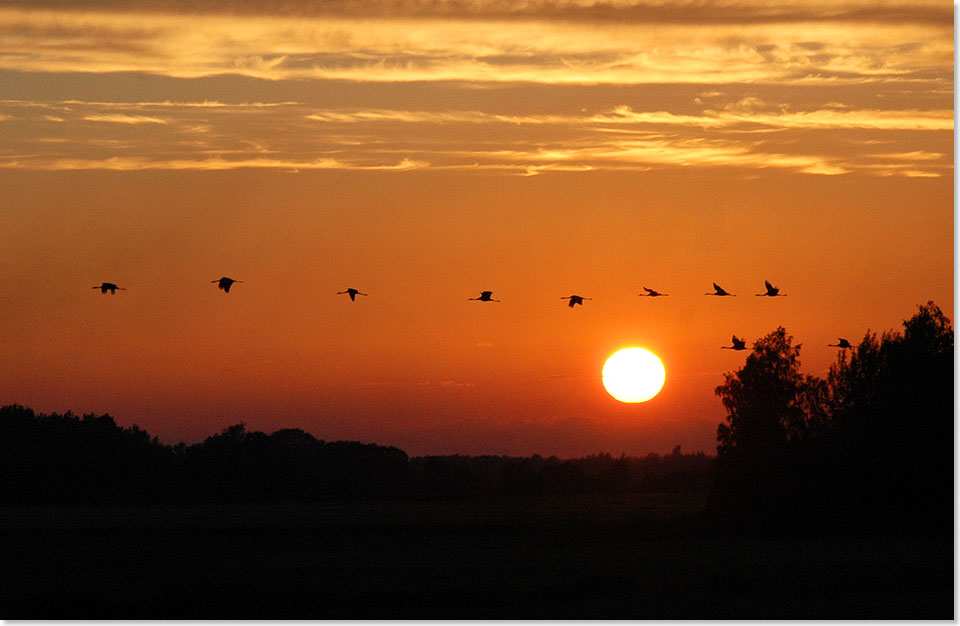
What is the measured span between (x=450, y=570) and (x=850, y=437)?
34.9 m

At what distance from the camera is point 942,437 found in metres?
75.8

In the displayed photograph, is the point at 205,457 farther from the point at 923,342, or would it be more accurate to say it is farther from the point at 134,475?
the point at 923,342

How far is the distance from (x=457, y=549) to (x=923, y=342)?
3465 cm

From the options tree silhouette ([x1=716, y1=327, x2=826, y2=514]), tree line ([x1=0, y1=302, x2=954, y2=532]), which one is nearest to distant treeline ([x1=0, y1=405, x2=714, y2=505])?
tree line ([x1=0, y1=302, x2=954, y2=532])

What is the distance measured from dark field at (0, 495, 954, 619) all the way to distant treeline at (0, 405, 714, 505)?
14965mm

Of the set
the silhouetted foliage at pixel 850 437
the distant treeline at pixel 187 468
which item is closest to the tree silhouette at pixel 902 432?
the silhouetted foliage at pixel 850 437

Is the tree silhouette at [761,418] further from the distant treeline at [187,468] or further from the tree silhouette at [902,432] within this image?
the distant treeline at [187,468]

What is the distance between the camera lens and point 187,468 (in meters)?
137

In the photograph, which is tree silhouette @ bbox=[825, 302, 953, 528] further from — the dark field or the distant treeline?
the distant treeline

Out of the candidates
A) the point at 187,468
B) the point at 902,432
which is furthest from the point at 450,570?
the point at 187,468

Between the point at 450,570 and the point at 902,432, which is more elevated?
the point at 902,432

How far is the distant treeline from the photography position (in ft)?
416

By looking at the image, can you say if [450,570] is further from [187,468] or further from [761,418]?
[187,468]

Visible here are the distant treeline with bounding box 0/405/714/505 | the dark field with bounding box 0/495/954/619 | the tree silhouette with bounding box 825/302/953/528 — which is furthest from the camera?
the distant treeline with bounding box 0/405/714/505
